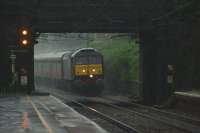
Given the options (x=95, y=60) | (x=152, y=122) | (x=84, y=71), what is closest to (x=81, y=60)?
(x=84, y=71)

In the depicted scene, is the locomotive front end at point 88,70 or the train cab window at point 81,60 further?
the train cab window at point 81,60

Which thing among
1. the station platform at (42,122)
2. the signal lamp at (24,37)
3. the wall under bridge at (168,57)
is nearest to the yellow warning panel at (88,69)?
the wall under bridge at (168,57)

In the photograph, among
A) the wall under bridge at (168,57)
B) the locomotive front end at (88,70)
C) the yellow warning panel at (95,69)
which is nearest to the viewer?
the wall under bridge at (168,57)

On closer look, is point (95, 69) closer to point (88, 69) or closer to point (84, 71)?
point (88, 69)

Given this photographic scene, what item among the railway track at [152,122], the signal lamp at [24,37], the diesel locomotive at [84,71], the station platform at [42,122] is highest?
the signal lamp at [24,37]

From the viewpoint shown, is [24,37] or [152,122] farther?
[24,37]

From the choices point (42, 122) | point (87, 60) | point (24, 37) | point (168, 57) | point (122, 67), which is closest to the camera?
point (42, 122)

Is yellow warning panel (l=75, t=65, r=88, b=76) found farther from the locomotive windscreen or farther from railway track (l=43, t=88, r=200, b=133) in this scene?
railway track (l=43, t=88, r=200, b=133)

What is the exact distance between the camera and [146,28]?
35.6m

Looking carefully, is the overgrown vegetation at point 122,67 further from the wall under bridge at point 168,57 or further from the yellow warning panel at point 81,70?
the wall under bridge at point 168,57

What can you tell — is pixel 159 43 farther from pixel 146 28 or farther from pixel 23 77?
pixel 23 77

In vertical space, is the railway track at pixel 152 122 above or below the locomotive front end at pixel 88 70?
below

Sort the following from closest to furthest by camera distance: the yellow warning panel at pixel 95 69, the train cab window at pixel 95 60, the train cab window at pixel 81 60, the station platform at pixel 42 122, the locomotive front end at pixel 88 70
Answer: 1. the station platform at pixel 42 122
2. the locomotive front end at pixel 88 70
3. the train cab window at pixel 81 60
4. the yellow warning panel at pixel 95 69
5. the train cab window at pixel 95 60

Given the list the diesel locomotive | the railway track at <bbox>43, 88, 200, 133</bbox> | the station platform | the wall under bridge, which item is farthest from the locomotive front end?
the station platform
